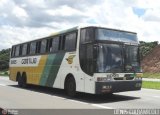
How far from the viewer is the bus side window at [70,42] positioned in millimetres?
17781

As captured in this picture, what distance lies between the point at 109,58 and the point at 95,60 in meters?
0.62

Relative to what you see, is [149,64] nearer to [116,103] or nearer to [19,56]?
[19,56]

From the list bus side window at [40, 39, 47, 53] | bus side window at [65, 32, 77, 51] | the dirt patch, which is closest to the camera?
bus side window at [65, 32, 77, 51]

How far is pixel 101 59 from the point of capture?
15.7m

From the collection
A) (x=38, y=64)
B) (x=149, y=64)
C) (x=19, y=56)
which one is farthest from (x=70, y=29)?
(x=149, y=64)

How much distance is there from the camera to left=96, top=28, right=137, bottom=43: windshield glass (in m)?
16.2

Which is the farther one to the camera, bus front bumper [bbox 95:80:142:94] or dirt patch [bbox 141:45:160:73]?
dirt patch [bbox 141:45:160:73]

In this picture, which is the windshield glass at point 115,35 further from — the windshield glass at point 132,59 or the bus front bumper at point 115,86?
the bus front bumper at point 115,86

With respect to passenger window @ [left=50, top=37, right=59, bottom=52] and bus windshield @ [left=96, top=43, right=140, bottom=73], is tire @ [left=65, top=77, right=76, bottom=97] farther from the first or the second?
bus windshield @ [left=96, top=43, right=140, bottom=73]

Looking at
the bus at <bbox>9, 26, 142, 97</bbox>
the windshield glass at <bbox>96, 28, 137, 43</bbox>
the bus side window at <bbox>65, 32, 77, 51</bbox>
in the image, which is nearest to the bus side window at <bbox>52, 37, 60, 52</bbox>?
the bus at <bbox>9, 26, 142, 97</bbox>

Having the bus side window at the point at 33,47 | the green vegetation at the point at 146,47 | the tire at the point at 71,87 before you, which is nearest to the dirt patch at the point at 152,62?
the green vegetation at the point at 146,47

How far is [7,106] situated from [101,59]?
165 inches

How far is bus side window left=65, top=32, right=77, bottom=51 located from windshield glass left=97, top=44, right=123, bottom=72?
87.2 inches

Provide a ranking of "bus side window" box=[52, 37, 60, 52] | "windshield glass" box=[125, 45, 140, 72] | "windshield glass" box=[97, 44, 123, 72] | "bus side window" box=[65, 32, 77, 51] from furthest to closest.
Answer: "bus side window" box=[52, 37, 60, 52], "bus side window" box=[65, 32, 77, 51], "windshield glass" box=[125, 45, 140, 72], "windshield glass" box=[97, 44, 123, 72]
